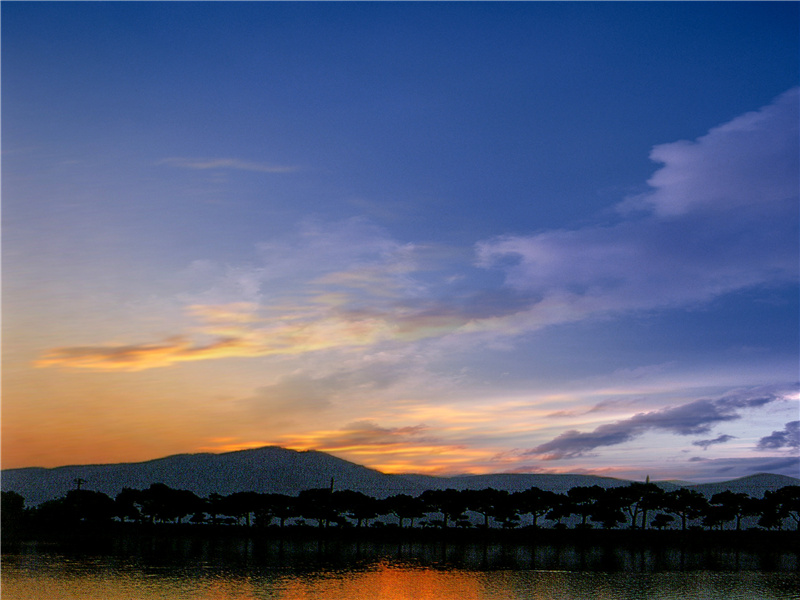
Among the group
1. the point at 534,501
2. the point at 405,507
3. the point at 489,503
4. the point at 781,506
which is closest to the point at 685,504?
the point at 781,506

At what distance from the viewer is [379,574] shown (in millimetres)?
61688

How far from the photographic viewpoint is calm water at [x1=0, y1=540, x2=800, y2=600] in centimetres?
4956

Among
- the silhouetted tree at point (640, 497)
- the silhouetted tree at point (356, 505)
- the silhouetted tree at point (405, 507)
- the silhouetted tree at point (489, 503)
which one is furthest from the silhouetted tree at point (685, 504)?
the silhouetted tree at point (356, 505)

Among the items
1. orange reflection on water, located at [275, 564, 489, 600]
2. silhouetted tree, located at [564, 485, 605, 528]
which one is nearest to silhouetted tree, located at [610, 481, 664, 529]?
silhouetted tree, located at [564, 485, 605, 528]

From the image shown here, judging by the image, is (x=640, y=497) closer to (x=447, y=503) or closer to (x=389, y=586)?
(x=447, y=503)

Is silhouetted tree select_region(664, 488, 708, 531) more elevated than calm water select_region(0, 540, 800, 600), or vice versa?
silhouetted tree select_region(664, 488, 708, 531)

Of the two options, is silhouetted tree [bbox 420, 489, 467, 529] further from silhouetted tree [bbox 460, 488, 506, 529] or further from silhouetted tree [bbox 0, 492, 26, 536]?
silhouetted tree [bbox 0, 492, 26, 536]

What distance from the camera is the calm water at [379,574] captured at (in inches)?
1951

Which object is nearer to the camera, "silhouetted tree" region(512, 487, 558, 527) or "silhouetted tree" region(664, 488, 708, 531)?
"silhouetted tree" region(664, 488, 708, 531)

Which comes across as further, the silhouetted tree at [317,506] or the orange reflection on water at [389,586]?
the silhouetted tree at [317,506]

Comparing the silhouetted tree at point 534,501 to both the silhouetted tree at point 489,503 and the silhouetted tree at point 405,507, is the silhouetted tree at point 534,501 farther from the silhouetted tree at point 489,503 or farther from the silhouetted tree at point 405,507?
the silhouetted tree at point 405,507

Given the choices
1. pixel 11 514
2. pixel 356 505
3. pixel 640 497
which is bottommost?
pixel 356 505

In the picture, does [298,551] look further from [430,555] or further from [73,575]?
[73,575]

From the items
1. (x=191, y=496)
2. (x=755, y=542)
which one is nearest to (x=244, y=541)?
(x=191, y=496)
